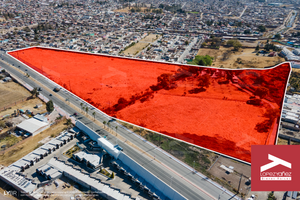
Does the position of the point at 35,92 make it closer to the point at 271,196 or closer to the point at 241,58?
the point at 271,196

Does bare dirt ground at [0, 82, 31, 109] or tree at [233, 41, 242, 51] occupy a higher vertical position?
tree at [233, 41, 242, 51]

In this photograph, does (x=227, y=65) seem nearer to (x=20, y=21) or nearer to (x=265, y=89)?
(x=265, y=89)

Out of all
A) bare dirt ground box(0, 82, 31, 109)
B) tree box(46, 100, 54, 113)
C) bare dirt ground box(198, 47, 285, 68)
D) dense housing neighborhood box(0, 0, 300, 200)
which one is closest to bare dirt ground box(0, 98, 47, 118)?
dense housing neighborhood box(0, 0, 300, 200)

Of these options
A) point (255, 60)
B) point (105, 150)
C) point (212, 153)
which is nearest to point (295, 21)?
point (255, 60)

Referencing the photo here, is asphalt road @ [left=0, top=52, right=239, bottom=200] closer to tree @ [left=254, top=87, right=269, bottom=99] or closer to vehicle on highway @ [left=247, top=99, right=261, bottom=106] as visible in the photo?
vehicle on highway @ [left=247, top=99, right=261, bottom=106]

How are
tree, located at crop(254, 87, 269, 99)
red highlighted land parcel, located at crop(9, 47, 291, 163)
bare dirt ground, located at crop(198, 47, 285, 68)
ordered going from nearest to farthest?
1. red highlighted land parcel, located at crop(9, 47, 291, 163)
2. tree, located at crop(254, 87, 269, 99)
3. bare dirt ground, located at crop(198, 47, 285, 68)

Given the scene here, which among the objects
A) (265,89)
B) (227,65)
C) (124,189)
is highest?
(265,89)

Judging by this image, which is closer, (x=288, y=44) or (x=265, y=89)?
(x=265, y=89)
